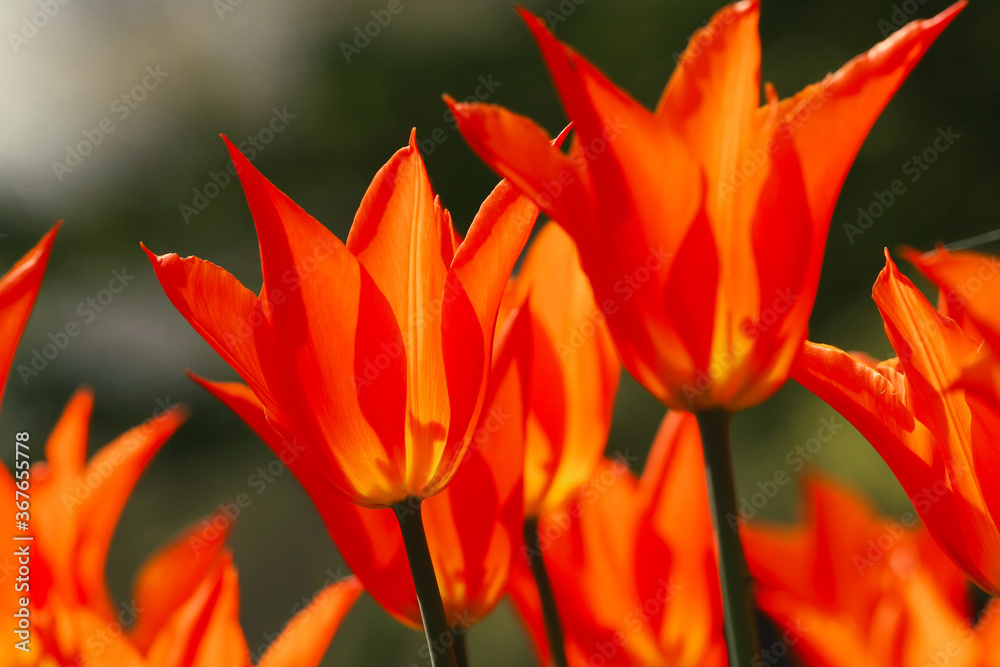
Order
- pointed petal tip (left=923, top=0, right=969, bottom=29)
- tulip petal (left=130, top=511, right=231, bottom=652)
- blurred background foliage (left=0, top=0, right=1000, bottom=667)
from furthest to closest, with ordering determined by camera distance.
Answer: blurred background foliage (left=0, top=0, right=1000, bottom=667)
tulip petal (left=130, top=511, right=231, bottom=652)
pointed petal tip (left=923, top=0, right=969, bottom=29)

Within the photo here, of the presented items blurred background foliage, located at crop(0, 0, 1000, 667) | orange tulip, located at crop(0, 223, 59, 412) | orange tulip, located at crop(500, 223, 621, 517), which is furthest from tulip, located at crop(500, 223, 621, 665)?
blurred background foliage, located at crop(0, 0, 1000, 667)

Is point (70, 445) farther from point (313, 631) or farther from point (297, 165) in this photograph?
point (297, 165)

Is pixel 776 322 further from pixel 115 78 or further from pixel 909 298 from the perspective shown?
pixel 115 78

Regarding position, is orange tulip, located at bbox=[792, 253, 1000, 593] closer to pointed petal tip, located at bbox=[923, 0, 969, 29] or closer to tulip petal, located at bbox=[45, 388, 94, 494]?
pointed petal tip, located at bbox=[923, 0, 969, 29]

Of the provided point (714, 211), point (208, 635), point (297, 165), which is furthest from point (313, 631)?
point (297, 165)

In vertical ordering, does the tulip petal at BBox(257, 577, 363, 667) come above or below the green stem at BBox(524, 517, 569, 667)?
above

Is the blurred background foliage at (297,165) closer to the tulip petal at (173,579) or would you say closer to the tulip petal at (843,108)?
the tulip petal at (173,579)

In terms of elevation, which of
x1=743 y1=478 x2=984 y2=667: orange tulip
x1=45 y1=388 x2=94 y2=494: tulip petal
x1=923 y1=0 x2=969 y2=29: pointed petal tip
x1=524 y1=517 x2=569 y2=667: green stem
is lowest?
x1=743 y1=478 x2=984 y2=667: orange tulip
